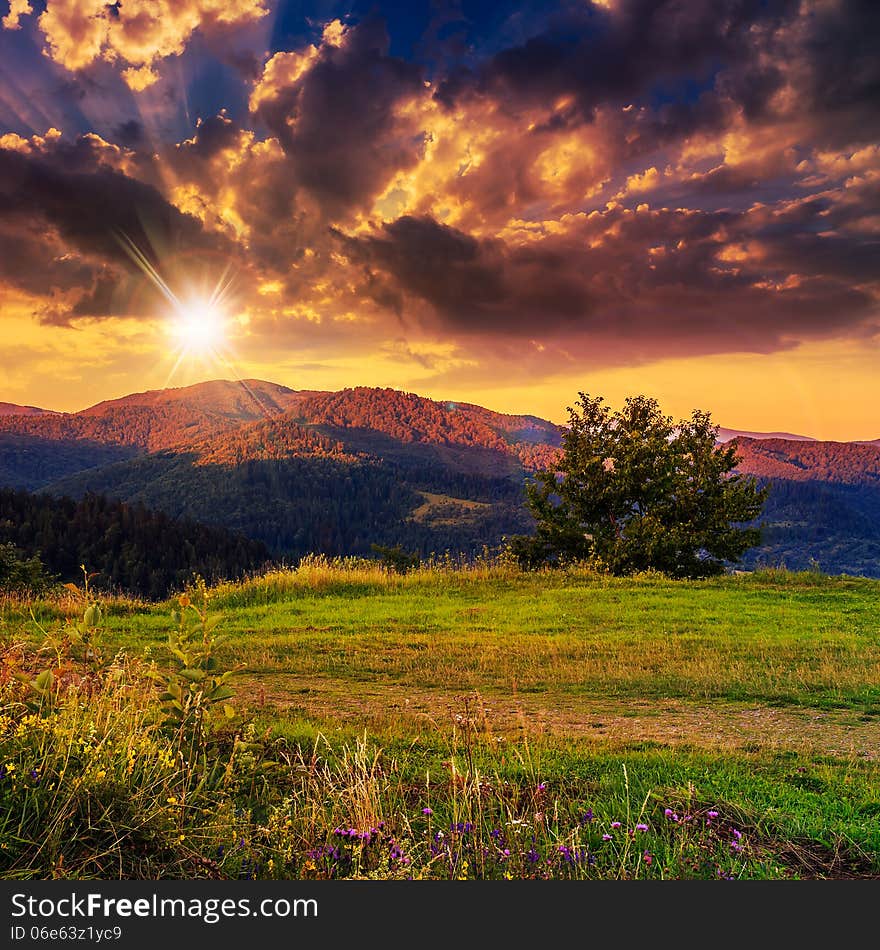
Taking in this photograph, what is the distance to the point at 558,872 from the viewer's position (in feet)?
13.9

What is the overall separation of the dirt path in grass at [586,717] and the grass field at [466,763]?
0.05 metres

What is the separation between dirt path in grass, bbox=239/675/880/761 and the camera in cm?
759

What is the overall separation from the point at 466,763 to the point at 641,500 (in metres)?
22.3

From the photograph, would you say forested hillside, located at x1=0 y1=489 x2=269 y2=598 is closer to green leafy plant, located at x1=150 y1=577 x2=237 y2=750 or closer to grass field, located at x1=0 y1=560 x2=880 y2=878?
grass field, located at x1=0 y1=560 x2=880 y2=878

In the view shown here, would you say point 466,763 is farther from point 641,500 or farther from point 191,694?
point 641,500

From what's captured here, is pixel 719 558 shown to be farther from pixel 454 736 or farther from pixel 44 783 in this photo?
pixel 44 783

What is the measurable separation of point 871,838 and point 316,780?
374 cm

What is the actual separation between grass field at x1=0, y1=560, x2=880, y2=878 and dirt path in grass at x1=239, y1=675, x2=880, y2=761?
5cm

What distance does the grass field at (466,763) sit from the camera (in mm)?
4371

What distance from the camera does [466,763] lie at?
6.20 m

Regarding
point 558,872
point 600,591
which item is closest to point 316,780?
point 558,872

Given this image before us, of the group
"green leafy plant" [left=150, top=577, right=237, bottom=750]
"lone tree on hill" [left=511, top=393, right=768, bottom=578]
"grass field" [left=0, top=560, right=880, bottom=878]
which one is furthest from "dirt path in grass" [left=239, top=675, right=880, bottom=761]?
"lone tree on hill" [left=511, top=393, right=768, bottom=578]

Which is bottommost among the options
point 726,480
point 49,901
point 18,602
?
point 18,602

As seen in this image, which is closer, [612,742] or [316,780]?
[316,780]
